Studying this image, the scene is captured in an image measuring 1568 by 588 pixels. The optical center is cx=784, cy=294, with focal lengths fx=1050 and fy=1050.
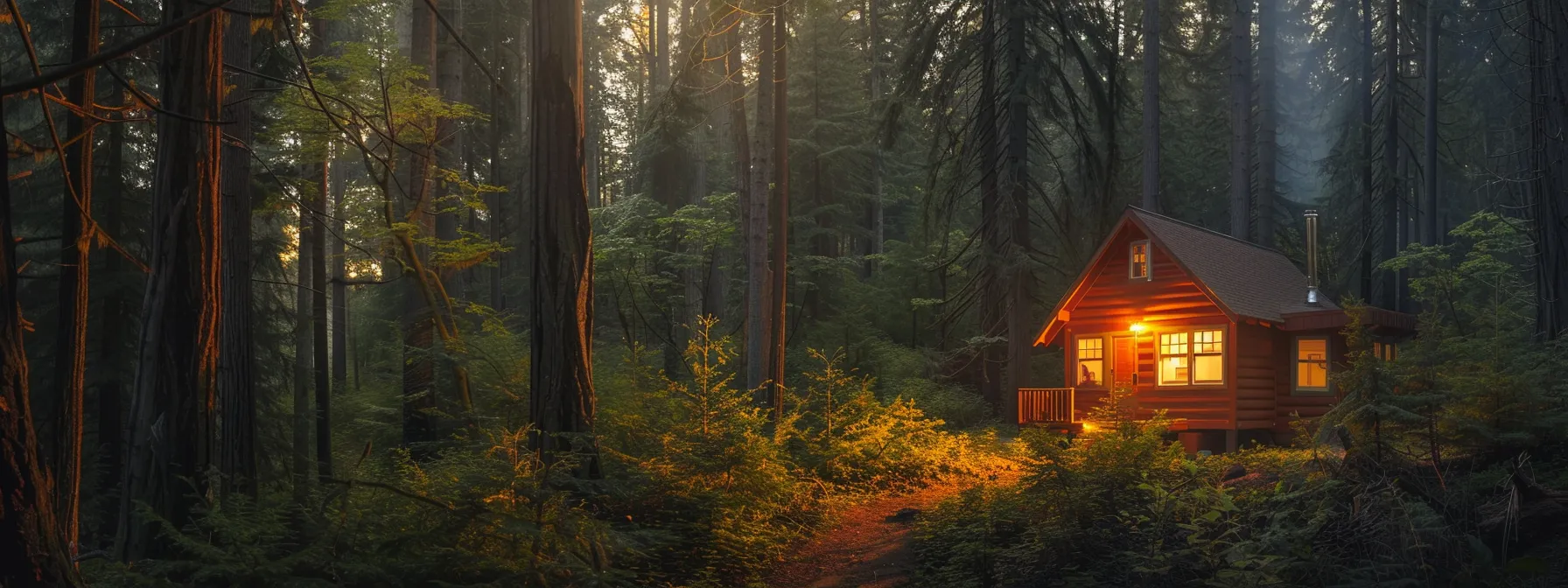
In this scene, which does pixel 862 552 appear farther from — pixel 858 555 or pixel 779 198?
pixel 779 198

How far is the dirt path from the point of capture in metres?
9.85

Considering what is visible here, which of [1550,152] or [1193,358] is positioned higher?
[1550,152]

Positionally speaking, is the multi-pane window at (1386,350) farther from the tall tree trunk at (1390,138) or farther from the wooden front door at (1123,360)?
the tall tree trunk at (1390,138)

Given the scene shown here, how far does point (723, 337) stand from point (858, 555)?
484cm

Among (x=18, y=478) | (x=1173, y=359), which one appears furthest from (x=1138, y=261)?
(x=18, y=478)

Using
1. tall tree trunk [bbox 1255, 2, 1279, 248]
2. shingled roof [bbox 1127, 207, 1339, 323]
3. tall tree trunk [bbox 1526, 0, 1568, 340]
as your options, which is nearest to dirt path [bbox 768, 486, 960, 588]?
tall tree trunk [bbox 1526, 0, 1568, 340]

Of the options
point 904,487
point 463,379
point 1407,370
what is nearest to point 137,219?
point 463,379

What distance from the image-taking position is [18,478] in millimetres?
3773

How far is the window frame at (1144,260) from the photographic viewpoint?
2092 centimetres

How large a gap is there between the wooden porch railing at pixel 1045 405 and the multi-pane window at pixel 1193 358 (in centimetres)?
201

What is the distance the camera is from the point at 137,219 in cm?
1559

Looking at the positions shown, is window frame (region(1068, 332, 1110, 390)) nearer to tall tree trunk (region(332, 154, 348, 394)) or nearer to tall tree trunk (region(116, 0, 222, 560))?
tall tree trunk (region(332, 154, 348, 394))

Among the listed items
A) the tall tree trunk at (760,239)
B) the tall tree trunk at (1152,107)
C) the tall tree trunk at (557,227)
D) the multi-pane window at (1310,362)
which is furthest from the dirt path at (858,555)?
the tall tree trunk at (1152,107)

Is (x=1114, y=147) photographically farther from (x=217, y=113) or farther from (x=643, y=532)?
(x=217, y=113)
